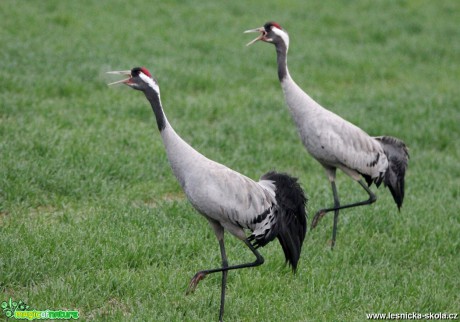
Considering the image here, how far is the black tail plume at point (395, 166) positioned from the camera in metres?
6.61

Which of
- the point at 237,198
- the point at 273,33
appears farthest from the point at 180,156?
the point at 273,33

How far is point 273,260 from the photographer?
234 inches

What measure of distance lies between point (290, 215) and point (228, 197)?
0.60 meters

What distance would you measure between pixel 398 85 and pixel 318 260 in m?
6.04

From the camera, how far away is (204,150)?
822 centimetres

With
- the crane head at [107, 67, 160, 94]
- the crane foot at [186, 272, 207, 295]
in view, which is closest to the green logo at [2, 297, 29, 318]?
the crane foot at [186, 272, 207, 295]

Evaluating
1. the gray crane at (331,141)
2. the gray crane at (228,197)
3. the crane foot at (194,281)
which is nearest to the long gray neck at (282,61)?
the gray crane at (331,141)

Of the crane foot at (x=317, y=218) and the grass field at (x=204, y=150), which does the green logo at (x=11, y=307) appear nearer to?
the grass field at (x=204, y=150)

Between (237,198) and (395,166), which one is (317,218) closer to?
(395,166)

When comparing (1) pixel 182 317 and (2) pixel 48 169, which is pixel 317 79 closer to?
(2) pixel 48 169

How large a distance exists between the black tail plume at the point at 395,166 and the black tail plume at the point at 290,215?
5.34ft

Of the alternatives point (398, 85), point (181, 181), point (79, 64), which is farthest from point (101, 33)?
point (181, 181)

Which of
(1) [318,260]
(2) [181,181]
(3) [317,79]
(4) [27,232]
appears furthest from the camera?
(3) [317,79]

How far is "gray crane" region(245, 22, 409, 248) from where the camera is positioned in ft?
20.3
